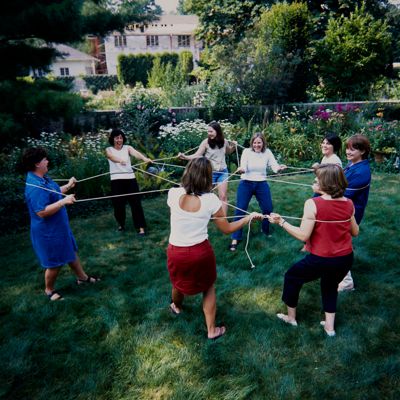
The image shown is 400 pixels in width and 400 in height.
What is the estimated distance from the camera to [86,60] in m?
43.2

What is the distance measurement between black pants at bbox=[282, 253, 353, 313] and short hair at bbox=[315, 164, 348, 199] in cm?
53

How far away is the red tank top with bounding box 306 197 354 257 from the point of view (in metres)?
2.83

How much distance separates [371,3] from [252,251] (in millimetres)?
18797

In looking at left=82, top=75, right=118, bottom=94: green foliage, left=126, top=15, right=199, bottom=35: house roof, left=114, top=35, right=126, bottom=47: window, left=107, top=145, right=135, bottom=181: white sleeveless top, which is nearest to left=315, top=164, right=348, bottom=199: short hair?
left=107, top=145, right=135, bottom=181: white sleeveless top

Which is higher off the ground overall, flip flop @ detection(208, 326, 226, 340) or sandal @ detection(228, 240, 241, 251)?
flip flop @ detection(208, 326, 226, 340)

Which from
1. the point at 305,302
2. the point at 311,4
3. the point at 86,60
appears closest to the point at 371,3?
the point at 311,4

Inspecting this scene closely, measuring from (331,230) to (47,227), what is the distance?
106 inches

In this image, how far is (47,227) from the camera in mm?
3633

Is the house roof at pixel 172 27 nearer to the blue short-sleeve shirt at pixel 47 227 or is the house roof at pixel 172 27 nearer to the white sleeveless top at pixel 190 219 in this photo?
the blue short-sleeve shirt at pixel 47 227

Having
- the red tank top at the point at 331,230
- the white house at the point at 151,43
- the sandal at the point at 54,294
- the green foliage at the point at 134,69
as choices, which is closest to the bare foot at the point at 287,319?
the red tank top at the point at 331,230

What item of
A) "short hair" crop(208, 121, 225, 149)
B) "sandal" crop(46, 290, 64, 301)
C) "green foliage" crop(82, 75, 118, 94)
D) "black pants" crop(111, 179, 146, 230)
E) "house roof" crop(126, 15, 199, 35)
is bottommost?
"sandal" crop(46, 290, 64, 301)

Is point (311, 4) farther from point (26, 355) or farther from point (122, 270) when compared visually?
point (26, 355)

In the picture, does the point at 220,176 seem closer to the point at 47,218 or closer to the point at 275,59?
the point at 47,218

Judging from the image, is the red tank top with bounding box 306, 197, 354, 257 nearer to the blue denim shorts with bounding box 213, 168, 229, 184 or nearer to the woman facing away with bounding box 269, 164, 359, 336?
the woman facing away with bounding box 269, 164, 359, 336
